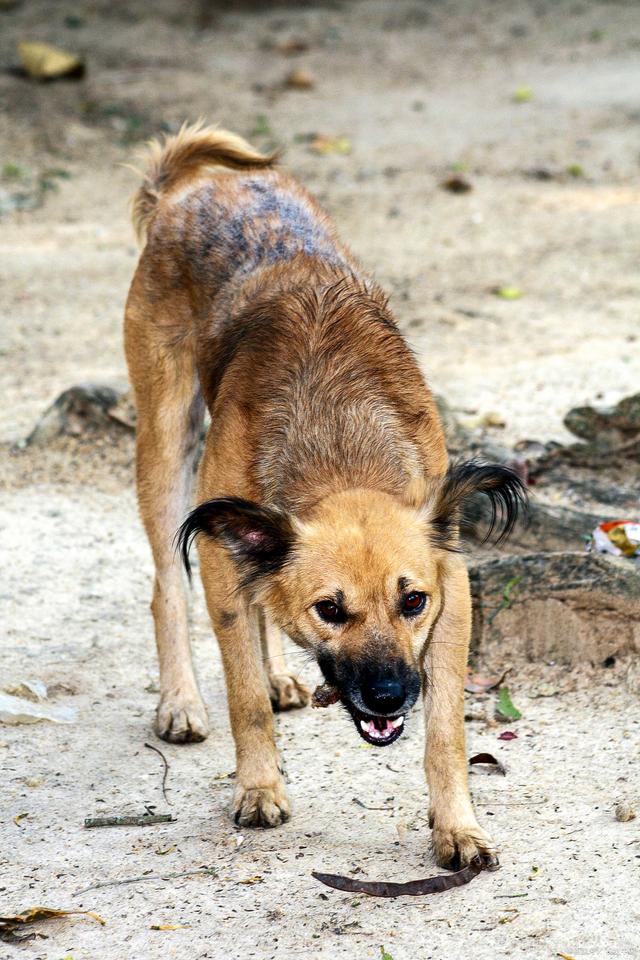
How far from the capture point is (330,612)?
389 cm

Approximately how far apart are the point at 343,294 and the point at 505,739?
5.93 ft

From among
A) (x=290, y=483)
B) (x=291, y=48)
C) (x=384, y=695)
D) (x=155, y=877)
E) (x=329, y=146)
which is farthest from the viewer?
(x=291, y=48)

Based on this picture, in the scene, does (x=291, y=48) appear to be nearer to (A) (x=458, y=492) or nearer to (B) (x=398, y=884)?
(A) (x=458, y=492)

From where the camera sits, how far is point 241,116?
15.5 metres

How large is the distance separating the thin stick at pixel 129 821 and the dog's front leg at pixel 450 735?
0.94m

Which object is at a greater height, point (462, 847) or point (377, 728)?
point (377, 728)

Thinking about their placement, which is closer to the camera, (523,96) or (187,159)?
(187,159)

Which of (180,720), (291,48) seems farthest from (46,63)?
(180,720)

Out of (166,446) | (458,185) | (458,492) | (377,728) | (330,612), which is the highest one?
(458,492)

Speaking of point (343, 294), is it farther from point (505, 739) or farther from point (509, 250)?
point (509, 250)

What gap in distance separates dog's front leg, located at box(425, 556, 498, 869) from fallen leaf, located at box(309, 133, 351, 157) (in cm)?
1102

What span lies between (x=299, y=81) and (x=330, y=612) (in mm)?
14163

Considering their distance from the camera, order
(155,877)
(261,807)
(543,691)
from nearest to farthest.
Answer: (155,877) < (261,807) < (543,691)

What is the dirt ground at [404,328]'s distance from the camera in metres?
3.86
